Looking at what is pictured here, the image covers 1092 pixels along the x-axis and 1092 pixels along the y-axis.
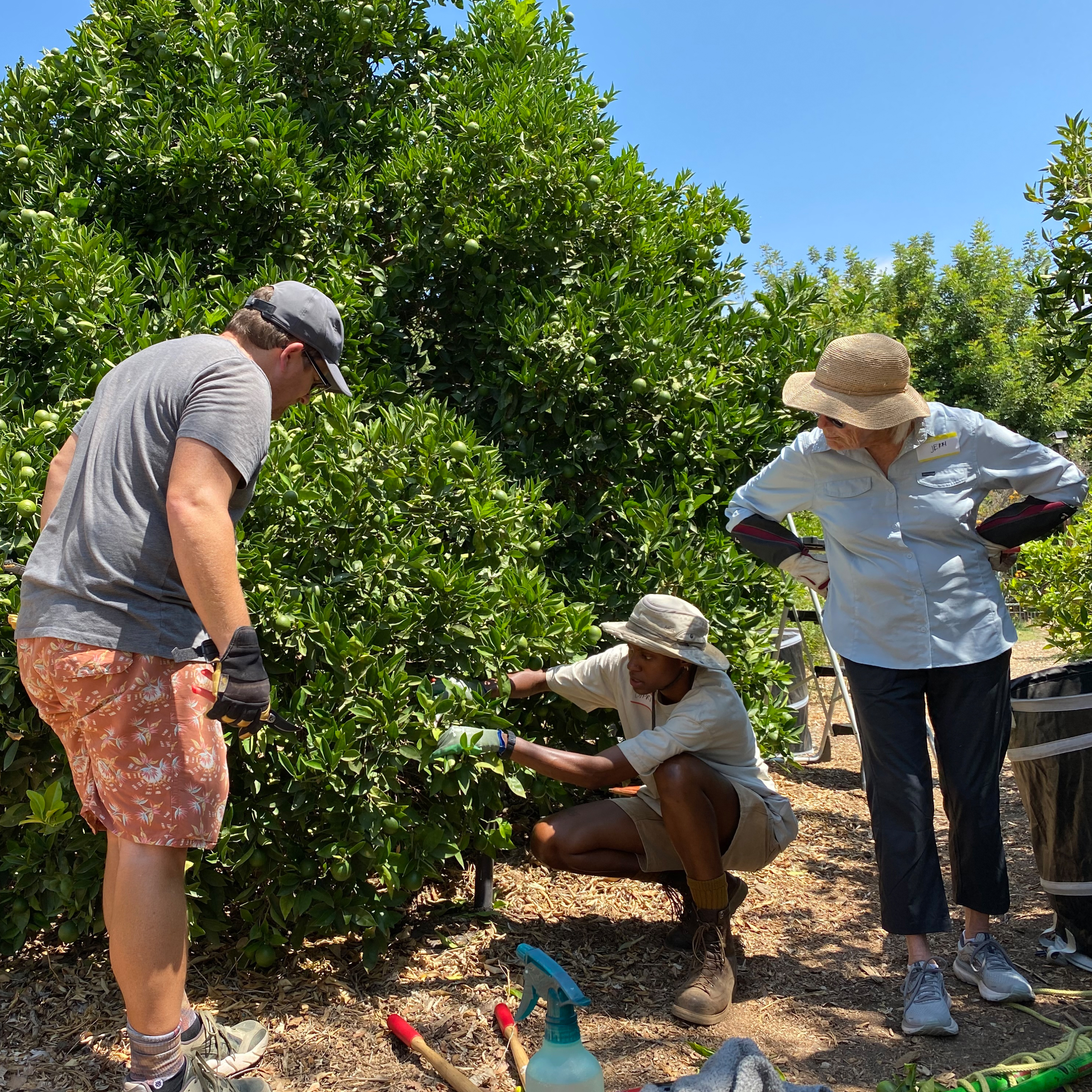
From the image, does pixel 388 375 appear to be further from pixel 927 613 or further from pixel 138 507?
pixel 927 613

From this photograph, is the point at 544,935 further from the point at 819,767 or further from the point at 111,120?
the point at 111,120

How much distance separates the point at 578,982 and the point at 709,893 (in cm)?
54

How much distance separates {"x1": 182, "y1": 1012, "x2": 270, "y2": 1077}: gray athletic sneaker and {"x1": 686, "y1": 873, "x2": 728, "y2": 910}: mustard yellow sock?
135 cm

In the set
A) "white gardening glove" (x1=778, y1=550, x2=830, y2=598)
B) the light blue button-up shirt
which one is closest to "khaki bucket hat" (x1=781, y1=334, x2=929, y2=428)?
the light blue button-up shirt

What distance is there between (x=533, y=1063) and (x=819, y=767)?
15.2ft

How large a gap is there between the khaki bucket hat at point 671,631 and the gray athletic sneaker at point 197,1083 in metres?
1.66

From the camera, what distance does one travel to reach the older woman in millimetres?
3199

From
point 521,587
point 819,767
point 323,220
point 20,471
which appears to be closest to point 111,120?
point 323,220

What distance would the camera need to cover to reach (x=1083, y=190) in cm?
344

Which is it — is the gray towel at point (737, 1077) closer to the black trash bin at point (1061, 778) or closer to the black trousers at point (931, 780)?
the black trousers at point (931, 780)

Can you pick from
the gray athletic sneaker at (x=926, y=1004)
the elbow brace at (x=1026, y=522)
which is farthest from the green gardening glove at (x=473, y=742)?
the elbow brace at (x=1026, y=522)

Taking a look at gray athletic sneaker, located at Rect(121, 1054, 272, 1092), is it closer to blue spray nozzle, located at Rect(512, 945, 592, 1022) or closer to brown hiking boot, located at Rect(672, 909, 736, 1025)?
blue spray nozzle, located at Rect(512, 945, 592, 1022)

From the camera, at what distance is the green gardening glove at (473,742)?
10.4ft

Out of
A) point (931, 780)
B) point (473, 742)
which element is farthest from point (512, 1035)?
point (931, 780)
